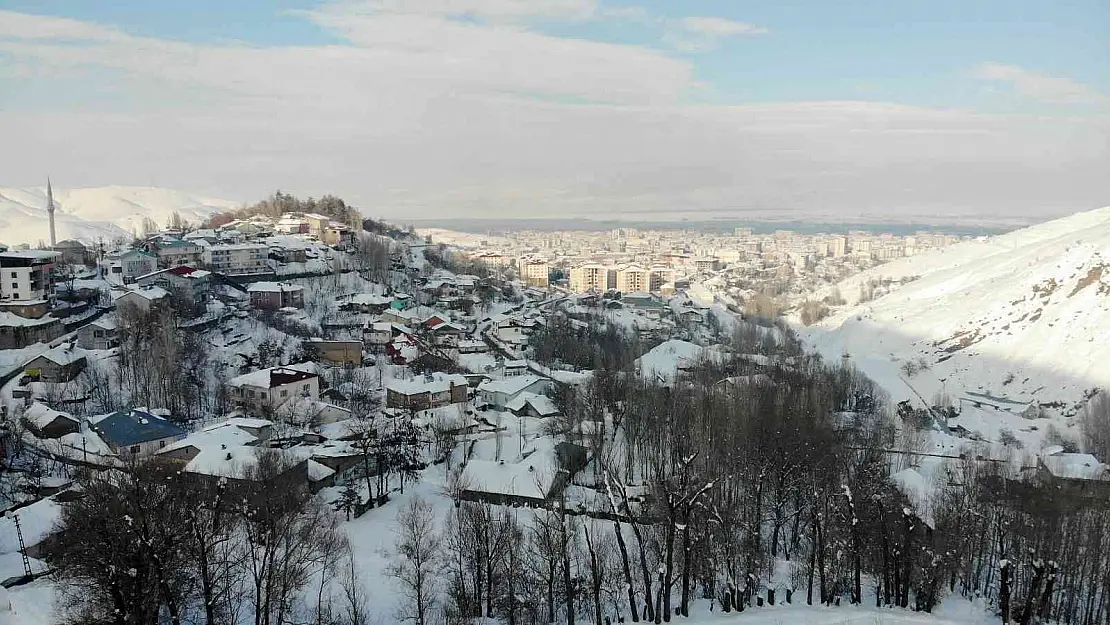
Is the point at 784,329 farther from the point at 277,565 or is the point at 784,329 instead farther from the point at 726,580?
the point at 277,565

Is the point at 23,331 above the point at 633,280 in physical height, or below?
above

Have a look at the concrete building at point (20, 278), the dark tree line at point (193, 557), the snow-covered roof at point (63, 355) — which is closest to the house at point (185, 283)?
the concrete building at point (20, 278)

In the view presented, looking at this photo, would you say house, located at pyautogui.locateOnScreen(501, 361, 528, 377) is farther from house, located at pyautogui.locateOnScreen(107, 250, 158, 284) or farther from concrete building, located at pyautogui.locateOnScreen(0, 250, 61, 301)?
house, located at pyautogui.locateOnScreen(107, 250, 158, 284)

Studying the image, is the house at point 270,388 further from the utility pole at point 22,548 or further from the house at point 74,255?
the house at point 74,255

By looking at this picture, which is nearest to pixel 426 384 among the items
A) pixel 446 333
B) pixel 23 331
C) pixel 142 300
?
pixel 446 333

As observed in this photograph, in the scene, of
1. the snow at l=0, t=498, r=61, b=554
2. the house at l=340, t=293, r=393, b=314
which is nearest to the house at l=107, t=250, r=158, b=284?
the house at l=340, t=293, r=393, b=314

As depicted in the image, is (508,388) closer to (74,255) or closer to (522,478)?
(522,478)
